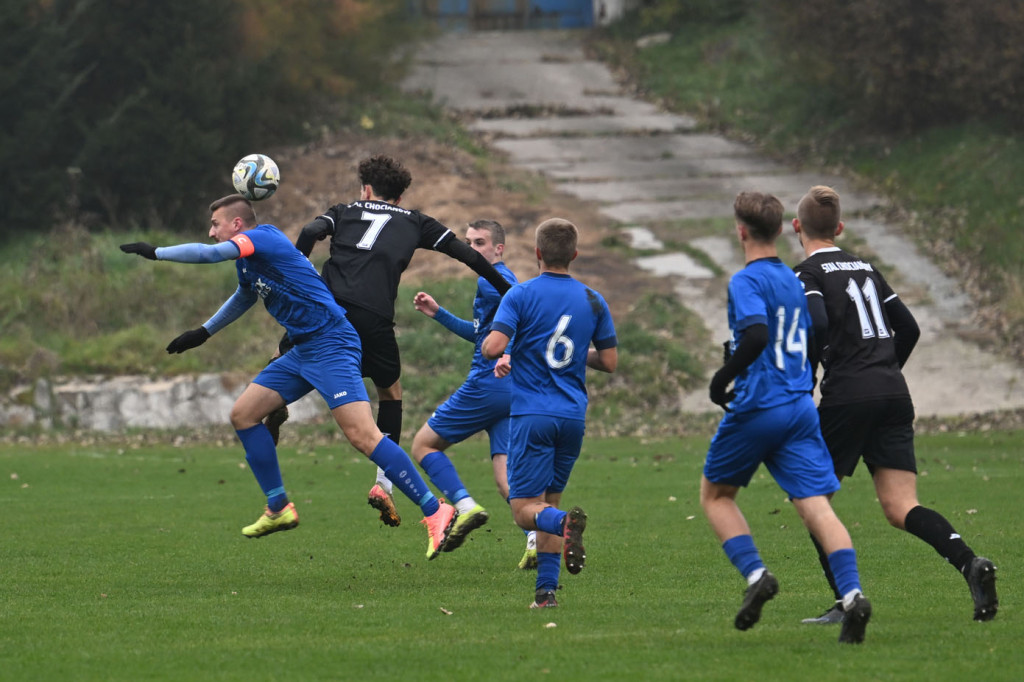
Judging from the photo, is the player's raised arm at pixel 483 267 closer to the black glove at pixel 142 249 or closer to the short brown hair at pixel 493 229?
the short brown hair at pixel 493 229

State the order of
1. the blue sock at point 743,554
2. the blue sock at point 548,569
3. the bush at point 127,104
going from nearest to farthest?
the blue sock at point 743,554, the blue sock at point 548,569, the bush at point 127,104

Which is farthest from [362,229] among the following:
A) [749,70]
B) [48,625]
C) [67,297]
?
[749,70]

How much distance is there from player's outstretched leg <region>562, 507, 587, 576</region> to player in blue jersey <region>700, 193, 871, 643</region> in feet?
2.37

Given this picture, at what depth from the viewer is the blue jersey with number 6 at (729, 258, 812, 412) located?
631cm

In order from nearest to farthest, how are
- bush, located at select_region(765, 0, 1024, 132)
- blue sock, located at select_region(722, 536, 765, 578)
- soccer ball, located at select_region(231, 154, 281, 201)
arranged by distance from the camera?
blue sock, located at select_region(722, 536, 765, 578), soccer ball, located at select_region(231, 154, 281, 201), bush, located at select_region(765, 0, 1024, 132)

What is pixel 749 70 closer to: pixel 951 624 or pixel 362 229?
pixel 362 229

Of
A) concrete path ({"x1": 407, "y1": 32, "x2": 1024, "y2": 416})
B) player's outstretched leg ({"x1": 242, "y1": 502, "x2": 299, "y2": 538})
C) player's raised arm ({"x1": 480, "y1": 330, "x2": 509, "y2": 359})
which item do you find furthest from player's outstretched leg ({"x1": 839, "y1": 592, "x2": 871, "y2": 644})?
concrete path ({"x1": 407, "y1": 32, "x2": 1024, "y2": 416})

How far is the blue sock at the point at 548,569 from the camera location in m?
7.39

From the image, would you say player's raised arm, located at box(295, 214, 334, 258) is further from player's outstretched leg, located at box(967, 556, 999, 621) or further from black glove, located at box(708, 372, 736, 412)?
player's outstretched leg, located at box(967, 556, 999, 621)

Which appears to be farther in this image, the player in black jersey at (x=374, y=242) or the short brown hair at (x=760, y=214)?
the player in black jersey at (x=374, y=242)

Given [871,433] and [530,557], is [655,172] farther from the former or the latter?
[871,433]

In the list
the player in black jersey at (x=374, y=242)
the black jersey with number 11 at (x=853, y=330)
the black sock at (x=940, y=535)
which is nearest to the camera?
the black sock at (x=940, y=535)

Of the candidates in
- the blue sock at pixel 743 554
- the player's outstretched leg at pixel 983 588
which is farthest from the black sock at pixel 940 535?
the blue sock at pixel 743 554

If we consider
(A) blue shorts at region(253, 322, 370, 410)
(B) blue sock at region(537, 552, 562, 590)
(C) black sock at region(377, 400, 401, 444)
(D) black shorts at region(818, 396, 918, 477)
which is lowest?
(C) black sock at region(377, 400, 401, 444)
